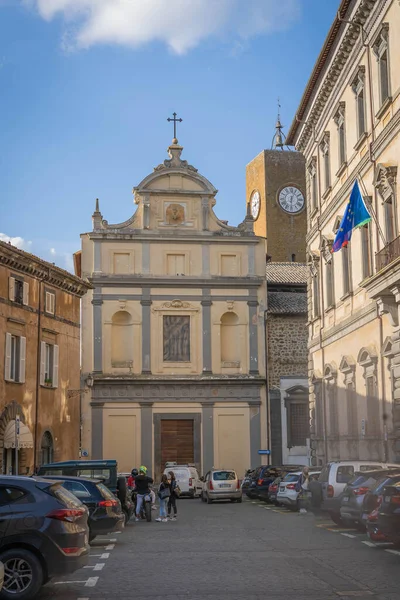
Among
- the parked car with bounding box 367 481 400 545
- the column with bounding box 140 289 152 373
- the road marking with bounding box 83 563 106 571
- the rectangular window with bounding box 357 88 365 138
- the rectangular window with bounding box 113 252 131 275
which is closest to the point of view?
the road marking with bounding box 83 563 106 571

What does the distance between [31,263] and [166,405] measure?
48.5ft

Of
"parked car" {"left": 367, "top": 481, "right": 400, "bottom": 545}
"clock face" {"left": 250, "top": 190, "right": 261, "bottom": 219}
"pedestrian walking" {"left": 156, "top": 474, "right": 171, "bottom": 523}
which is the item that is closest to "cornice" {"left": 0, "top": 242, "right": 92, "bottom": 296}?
"pedestrian walking" {"left": 156, "top": 474, "right": 171, "bottom": 523}

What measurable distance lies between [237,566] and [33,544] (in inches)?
163

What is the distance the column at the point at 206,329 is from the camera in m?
47.5

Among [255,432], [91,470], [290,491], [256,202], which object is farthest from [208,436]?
[256,202]

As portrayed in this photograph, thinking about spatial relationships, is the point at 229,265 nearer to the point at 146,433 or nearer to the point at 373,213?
the point at 146,433

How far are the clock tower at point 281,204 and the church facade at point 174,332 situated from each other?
1606 cm

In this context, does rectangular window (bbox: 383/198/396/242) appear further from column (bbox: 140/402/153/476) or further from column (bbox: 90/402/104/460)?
column (bbox: 90/402/104/460)

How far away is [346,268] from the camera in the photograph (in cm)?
3092

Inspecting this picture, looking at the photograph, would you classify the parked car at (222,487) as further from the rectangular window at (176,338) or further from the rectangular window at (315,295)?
the rectangular window at (176,338)

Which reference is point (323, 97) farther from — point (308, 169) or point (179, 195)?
point (179, 195)

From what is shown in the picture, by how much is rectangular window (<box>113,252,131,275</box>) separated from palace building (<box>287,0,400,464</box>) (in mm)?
13656

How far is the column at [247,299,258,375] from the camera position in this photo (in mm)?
47875

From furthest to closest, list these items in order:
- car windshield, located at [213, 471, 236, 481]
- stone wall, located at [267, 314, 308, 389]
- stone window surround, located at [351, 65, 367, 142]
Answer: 1. stone wall, located at [267, 314, 308, 389]
2. car windshield, located at [213, 471, 236, 481]
3. stone window surround, located at [351, 65, 367, 142]
